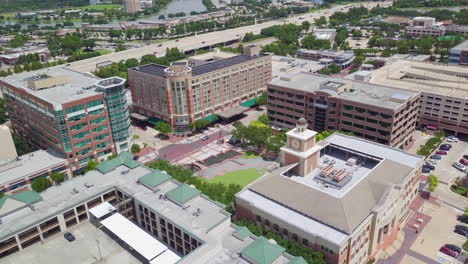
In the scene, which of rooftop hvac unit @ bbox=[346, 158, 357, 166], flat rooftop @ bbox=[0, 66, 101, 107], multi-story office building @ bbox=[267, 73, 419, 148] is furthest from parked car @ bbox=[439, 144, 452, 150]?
flat rooftop @ bbox=[0, 66, 101, 107]

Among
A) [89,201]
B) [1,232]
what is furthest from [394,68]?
[1,232]

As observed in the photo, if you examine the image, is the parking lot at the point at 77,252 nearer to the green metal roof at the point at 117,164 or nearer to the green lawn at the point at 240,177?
the green metal roof at the point at 117,164

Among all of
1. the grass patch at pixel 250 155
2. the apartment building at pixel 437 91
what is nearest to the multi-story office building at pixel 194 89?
the grass patch at pixel 250 155

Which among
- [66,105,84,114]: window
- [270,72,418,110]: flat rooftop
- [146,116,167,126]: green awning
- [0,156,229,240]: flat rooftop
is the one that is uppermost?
[66,105,84,114]: window

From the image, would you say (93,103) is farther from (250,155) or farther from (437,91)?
(437,91)

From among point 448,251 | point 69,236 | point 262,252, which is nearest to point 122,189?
point 69,236

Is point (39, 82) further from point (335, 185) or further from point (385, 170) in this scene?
point (385, 170)

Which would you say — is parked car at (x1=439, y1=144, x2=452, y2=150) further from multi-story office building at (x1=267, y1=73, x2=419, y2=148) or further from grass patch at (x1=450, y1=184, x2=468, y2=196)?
grass patch at (x1=450, y1=184, x2=468, y2=196)
